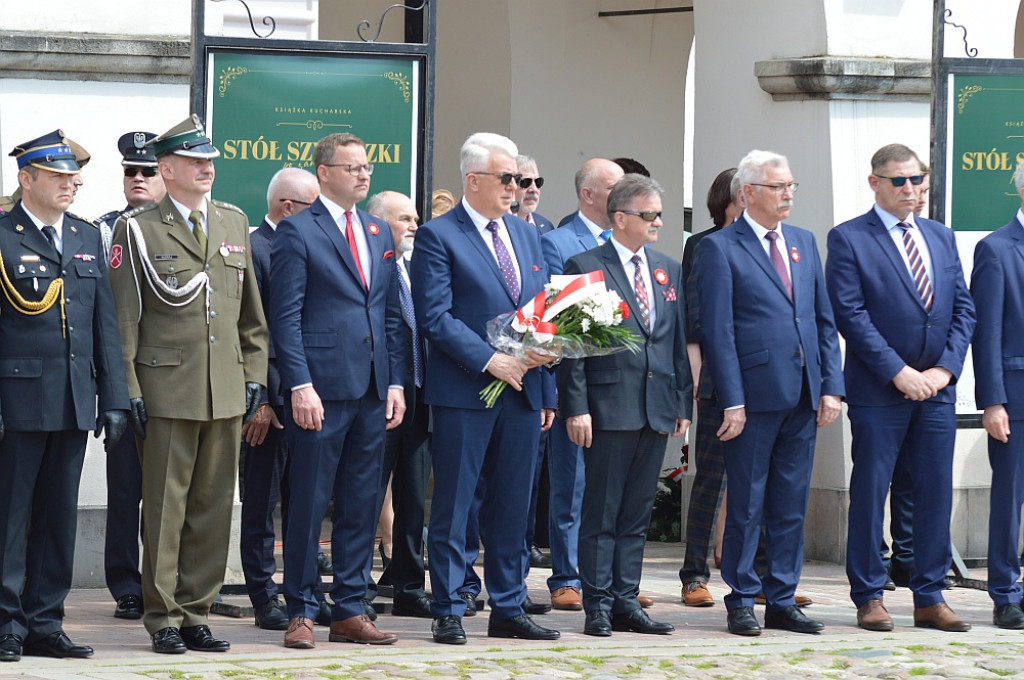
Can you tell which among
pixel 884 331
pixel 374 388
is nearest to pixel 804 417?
pixel 884 331

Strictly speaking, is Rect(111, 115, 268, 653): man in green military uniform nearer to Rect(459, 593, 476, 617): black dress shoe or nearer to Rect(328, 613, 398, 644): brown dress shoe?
Rect(328, 613, 398, 644): brown dress shoe

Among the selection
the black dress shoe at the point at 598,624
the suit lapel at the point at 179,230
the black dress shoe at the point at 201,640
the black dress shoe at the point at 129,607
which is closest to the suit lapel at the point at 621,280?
the black dress shoe at the point at 598,624

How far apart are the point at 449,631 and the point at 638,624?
0.91 m

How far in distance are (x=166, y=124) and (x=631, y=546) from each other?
3182 millimetres

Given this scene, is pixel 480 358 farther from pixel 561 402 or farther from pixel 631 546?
pixel 631 546

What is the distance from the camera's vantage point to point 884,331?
28.2 feet

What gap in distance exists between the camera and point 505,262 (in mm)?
7949

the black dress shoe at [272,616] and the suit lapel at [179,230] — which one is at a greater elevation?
the suit lapel at [179,230]

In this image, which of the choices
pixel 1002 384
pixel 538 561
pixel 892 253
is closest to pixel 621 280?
pixel 892 253

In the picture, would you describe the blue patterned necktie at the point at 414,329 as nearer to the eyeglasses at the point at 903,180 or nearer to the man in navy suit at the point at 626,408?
the man in navy suit at the point at 626,408

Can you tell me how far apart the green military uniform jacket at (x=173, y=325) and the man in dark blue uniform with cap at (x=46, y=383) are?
0.30 ft

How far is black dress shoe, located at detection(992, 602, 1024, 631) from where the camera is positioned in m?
8.54

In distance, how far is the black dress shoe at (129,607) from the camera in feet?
27.8

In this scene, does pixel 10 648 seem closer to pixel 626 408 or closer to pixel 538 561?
pixel 626 408
